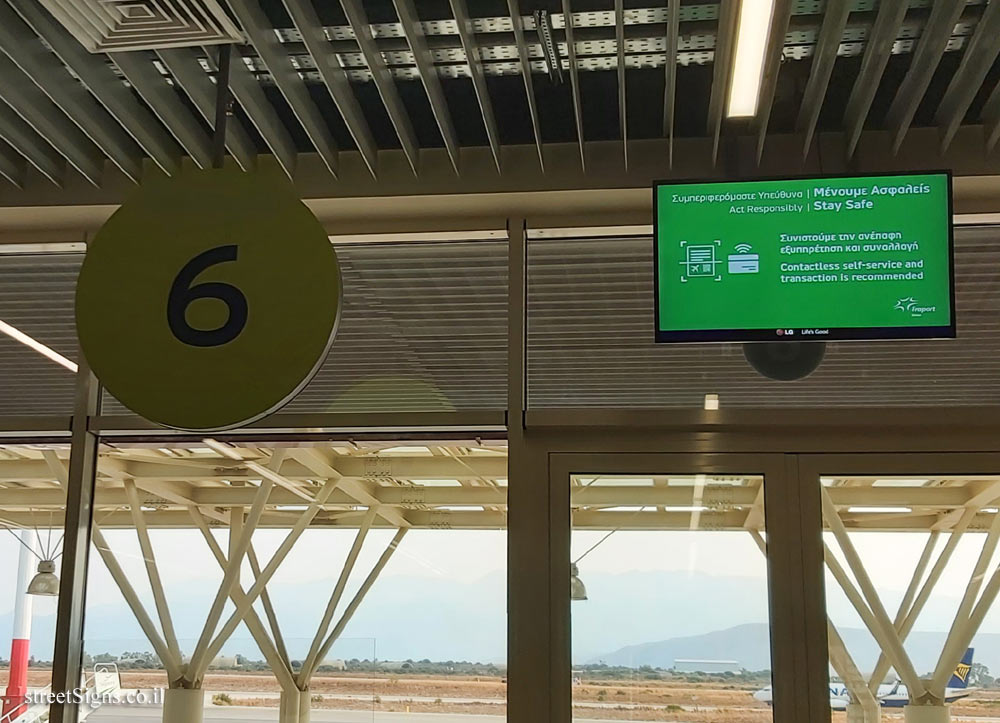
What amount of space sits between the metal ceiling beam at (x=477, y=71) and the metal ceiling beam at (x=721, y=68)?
837 millimetres

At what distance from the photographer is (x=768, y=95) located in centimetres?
392

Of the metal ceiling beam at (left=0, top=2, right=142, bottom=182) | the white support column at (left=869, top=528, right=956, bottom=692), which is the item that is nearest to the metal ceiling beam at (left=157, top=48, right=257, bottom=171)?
the metal ceiling beam at (left=0, top=2, right=142, bottom=182)

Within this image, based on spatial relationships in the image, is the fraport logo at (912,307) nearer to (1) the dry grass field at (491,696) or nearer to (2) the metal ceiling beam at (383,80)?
(1) the dry grass field at (491,696)

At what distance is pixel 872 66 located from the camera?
376cm

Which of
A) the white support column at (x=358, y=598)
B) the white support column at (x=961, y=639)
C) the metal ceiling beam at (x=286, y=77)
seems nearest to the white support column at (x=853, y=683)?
the white support column at (x=961, y=639)

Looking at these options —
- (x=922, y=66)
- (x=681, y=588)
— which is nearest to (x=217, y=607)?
(x=681, y=588)

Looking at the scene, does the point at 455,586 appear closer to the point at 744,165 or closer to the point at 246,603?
the point at 246,603

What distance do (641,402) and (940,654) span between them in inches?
57.9

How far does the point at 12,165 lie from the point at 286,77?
153 centimetres

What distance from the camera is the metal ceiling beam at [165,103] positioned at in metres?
3.83

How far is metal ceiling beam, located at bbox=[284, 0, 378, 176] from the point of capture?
3.55m

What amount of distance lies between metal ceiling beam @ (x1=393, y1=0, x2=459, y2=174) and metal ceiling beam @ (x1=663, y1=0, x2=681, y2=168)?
2.78 ft

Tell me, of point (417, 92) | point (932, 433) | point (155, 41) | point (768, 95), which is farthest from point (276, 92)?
point (932, 433)

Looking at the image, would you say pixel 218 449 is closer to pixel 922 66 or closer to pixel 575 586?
pixel 575 586
